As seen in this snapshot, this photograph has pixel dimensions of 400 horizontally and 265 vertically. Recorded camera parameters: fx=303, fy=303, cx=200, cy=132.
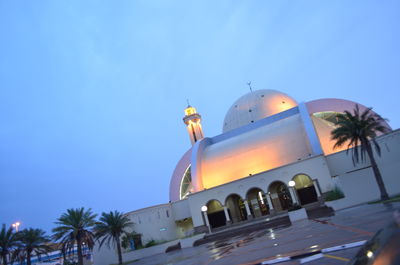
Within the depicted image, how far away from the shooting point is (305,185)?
3167 centimetres

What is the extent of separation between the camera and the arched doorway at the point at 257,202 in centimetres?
3325

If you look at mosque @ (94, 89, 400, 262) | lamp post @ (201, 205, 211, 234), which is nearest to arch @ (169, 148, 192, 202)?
mosque @ (94, 89, 400, 262)

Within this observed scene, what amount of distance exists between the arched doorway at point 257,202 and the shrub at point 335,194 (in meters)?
7.80

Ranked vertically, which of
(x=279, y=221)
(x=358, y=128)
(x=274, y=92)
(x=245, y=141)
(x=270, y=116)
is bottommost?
(x=279, y=221)

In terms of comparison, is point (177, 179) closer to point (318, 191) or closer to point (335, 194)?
point (318, 191)

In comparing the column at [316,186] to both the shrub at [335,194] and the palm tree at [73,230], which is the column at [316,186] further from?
the palm tree at [73,230]

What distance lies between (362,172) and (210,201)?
16.0 meters

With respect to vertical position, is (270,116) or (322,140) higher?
(270,116)

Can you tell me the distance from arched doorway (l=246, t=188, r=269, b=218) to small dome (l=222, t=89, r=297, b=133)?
13.3 metres

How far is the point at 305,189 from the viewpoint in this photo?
31.4 metres

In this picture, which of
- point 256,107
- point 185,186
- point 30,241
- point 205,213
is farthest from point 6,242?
point 256,107

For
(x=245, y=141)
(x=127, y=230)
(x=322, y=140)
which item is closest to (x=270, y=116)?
(x=245, y=141)

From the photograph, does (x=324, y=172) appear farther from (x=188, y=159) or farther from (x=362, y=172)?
(x=188, y=159)

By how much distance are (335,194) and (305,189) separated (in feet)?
18.8
